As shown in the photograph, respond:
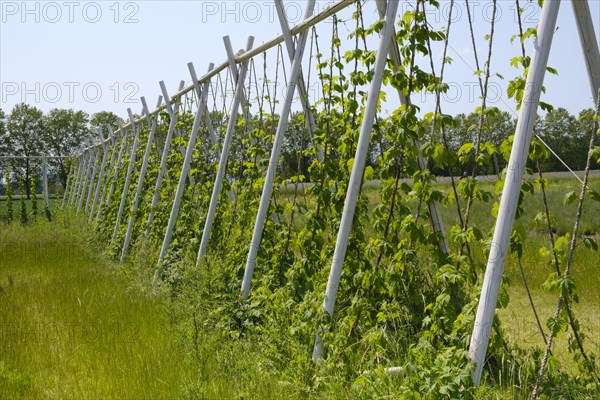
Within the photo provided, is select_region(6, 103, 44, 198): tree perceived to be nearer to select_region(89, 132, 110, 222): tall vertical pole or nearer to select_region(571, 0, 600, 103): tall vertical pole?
select_region(89, 132, 110, 222): tall vertical pole

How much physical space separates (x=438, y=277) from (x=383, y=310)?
0.52m

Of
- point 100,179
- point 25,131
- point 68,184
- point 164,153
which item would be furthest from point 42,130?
point 164,153

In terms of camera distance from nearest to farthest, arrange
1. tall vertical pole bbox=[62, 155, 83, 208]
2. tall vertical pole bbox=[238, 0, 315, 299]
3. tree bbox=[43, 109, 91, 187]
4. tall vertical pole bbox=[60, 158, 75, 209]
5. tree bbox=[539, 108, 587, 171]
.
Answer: tree bbox=[539, 108, 587, 171]
tall vertical pole bbox=[238, 0, 315, 299]
tall vertical pole bbox=[62, 155, 83, 208]
tall vertical pole bbox=[60, 158, 75, 209]
tree bbox=[43, 109, 91, 187]

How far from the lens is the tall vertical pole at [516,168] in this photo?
8.64 ft

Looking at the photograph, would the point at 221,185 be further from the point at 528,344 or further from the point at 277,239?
the point at 528,344

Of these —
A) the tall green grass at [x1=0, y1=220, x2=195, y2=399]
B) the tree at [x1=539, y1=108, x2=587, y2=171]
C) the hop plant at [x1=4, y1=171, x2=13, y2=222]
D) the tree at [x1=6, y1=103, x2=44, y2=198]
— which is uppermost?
the tree at [x1=6, y1=103, x2=44, y2=198]

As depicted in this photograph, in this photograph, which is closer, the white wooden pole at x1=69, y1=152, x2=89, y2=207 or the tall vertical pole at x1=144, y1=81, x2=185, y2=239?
the tall vertical pole at x1=144, y1=81, x2=185, y2=239

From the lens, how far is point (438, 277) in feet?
10.9

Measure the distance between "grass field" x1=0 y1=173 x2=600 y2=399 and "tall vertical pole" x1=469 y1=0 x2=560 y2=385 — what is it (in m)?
0.48

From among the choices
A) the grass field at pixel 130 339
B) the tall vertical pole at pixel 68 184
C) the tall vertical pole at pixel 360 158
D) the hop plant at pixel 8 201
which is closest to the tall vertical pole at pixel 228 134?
the grass field at pixel 130 339

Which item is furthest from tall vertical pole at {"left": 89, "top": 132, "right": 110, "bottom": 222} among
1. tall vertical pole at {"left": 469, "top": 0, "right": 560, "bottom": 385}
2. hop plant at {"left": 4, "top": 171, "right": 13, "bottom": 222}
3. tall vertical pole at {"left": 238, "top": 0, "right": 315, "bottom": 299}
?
tall vertical pole at {"left": 469, "top": 0, "right": 560, "bottom": 385}

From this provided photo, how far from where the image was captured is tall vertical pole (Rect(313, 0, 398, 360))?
361cm

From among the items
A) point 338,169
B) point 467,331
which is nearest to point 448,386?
point 467,331

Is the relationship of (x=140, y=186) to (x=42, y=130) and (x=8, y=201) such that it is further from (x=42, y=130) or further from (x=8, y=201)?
(x=42, y=130)
